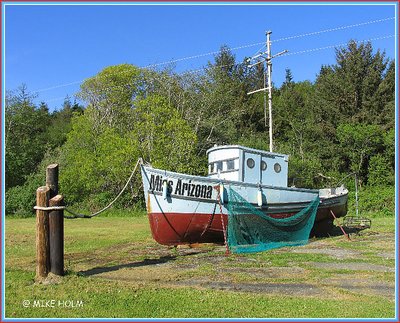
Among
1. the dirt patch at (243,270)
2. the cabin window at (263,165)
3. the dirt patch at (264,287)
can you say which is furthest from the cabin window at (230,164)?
the dirt patch at (264,287)

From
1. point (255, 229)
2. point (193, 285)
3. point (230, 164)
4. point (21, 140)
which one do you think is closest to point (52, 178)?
point (193, 285)

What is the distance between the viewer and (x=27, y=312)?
18.8ft

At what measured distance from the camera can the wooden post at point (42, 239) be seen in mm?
7520

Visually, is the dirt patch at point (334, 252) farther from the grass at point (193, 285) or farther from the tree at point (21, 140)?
the tree at point (21, 140)

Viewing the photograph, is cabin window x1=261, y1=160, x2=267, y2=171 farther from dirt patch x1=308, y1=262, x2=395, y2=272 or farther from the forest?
the forest

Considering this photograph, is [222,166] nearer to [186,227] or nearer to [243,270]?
[186,227]

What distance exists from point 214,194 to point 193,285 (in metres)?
5.15

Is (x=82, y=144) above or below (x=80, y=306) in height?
above

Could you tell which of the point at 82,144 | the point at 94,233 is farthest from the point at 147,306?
the point at 82,144

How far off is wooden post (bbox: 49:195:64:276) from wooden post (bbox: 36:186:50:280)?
0.22 ft

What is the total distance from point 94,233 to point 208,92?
21519 mm

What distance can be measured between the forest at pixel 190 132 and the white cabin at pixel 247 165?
13.8 meters

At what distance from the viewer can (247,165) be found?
13.7 metres

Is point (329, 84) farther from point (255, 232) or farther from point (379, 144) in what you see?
point (255, 232)
